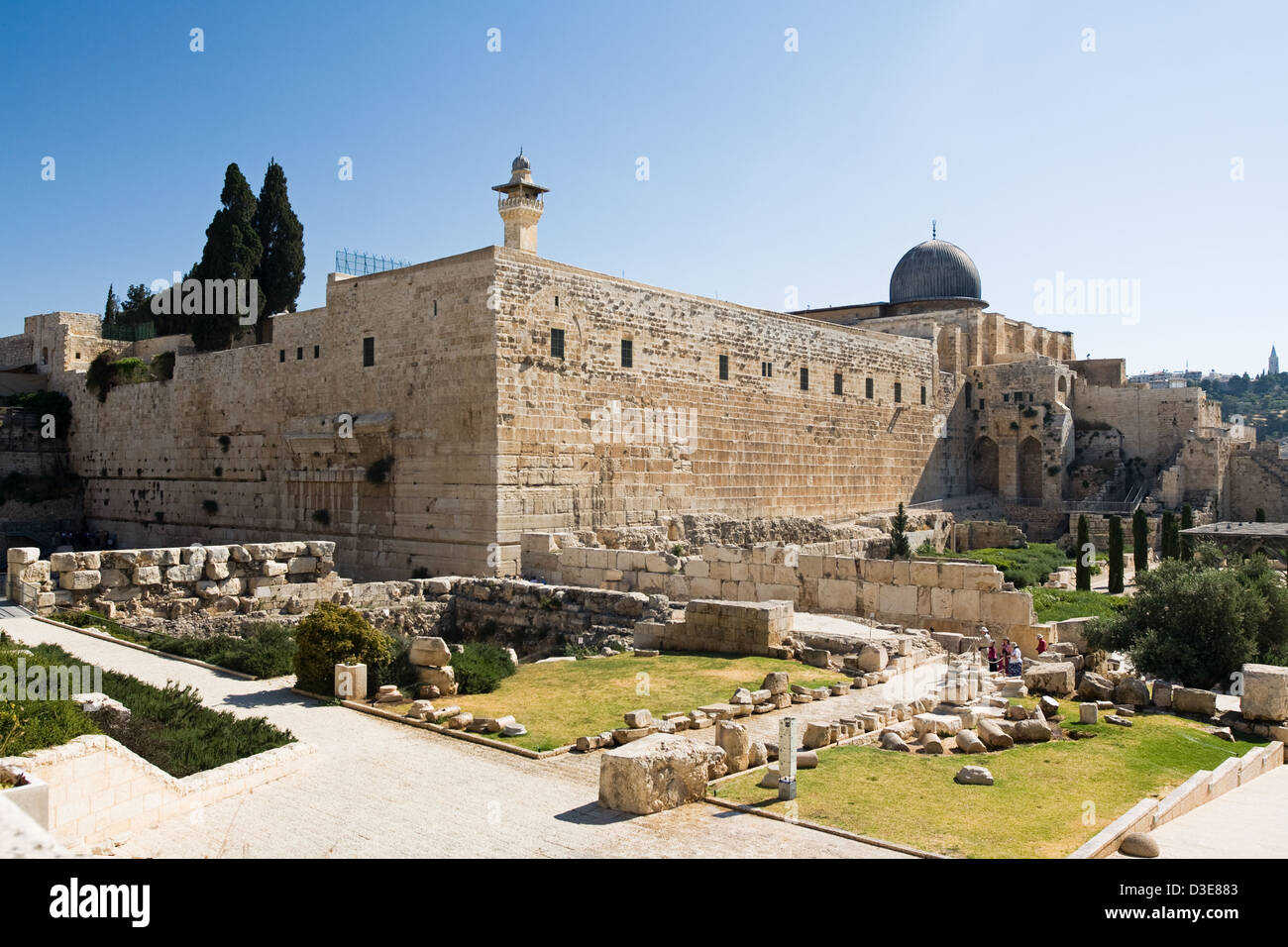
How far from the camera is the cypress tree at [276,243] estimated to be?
100 ft

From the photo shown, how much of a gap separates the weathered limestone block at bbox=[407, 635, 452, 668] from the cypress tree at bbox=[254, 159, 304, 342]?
2283 cm

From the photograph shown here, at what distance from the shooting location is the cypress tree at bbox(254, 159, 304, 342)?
30531 mm

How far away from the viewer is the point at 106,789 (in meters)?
5.95

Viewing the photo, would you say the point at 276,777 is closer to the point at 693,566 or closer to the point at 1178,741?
the point at 1178,741

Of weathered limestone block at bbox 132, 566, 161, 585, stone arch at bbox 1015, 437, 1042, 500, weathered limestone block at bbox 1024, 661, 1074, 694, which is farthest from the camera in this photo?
stone arch at bbox 1015, 437, 1042, 500

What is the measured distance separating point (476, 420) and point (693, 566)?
14.7 ft

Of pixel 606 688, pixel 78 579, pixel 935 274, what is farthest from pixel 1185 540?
pixel 78 579

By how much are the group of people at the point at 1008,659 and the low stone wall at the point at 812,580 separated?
0.96 meters

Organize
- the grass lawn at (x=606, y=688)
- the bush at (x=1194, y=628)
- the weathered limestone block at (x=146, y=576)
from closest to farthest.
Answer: the grass lawn at (x=606, y=688) → the bush at (x=1194, y=628) → the weathered limestone block at (x=146, y=576)

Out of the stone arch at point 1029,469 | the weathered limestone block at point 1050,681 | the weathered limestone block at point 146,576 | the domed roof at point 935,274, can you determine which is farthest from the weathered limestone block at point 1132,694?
the domed roof at point 935,274

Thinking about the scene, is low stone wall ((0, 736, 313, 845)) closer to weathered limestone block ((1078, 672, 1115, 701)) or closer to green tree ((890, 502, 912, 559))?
weathered limestone block ((1078, 672, 1115, 701))

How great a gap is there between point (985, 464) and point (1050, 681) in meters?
25.8

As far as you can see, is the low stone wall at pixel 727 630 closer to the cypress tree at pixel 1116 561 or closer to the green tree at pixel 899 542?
the green tree at pixel 899 542

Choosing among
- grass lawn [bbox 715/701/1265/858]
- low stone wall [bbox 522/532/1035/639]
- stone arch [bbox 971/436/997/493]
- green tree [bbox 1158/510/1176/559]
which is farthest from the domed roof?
grass lawn [bbox 715/701/1265/858]
